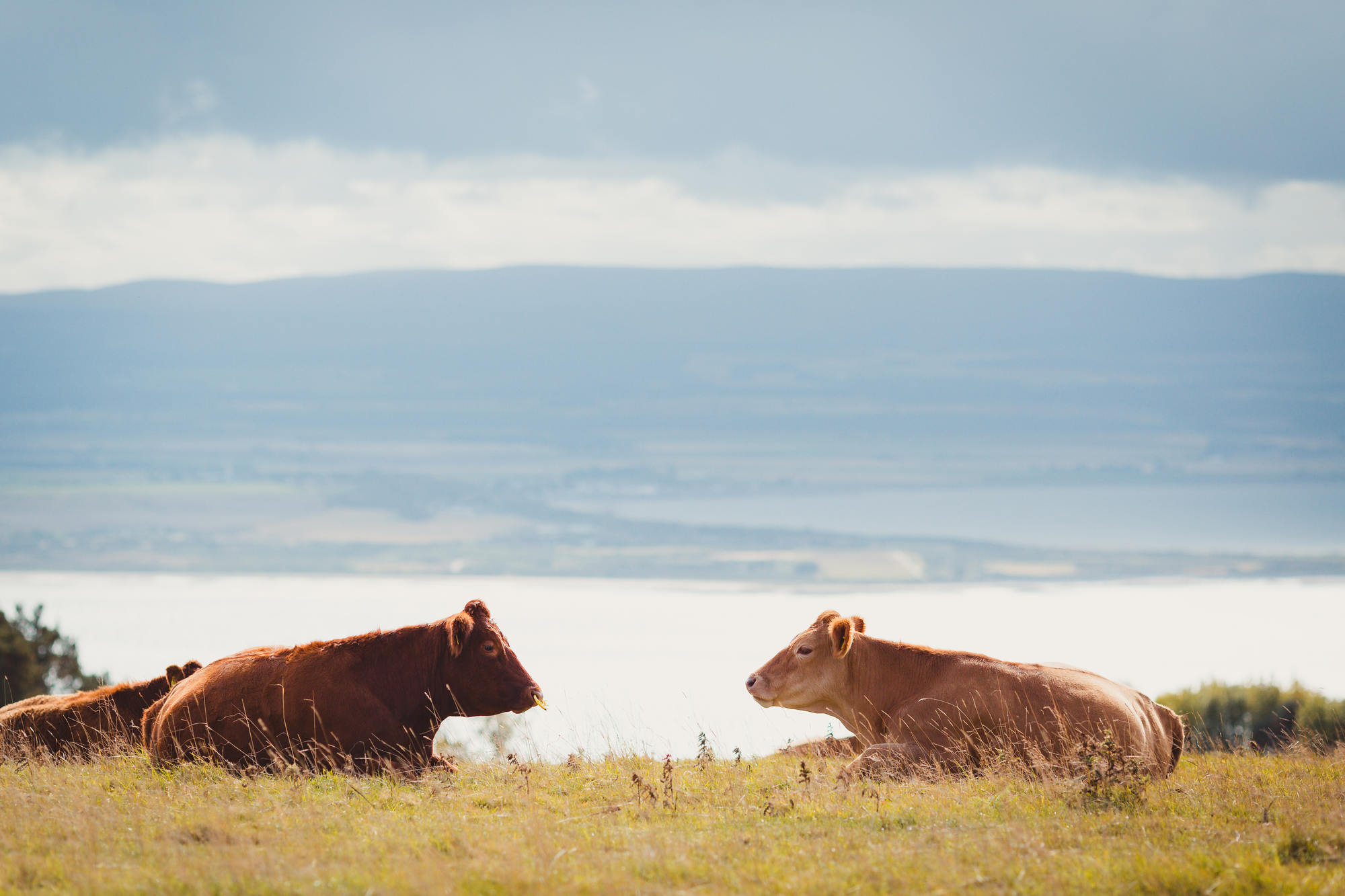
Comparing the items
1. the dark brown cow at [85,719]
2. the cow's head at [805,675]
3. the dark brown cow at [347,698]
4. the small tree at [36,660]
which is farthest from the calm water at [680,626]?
the small tree at [36,660]

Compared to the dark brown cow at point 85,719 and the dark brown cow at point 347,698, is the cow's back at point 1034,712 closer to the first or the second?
the dark brown cow at point 347,698

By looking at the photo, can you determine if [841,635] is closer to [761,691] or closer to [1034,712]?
[761,691]

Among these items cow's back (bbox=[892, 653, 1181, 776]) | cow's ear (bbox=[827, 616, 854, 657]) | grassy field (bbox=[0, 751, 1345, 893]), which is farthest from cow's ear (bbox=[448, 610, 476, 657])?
cow's back (bbox=[892, 653, 1181, 776])

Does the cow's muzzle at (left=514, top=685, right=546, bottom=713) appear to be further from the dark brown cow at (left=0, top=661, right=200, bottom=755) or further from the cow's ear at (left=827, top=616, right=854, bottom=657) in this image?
the dark brown cow at (left=0, top=661, right=200, bottom=755)

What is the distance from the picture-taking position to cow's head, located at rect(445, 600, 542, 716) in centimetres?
1002

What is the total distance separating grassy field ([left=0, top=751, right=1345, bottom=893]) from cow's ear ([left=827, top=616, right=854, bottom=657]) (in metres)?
1.11

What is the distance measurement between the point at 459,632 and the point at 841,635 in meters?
A: 3.11

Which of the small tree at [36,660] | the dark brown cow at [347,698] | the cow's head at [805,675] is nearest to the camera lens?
the dark brown cow at [347,698]

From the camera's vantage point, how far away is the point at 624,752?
11.5 m

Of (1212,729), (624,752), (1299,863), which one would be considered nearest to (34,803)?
(624,752)

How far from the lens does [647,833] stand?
7883 mm

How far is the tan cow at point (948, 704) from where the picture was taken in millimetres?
9805

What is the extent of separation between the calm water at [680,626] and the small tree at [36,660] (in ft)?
25.7

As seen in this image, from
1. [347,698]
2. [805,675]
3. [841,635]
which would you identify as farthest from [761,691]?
[347,698]
